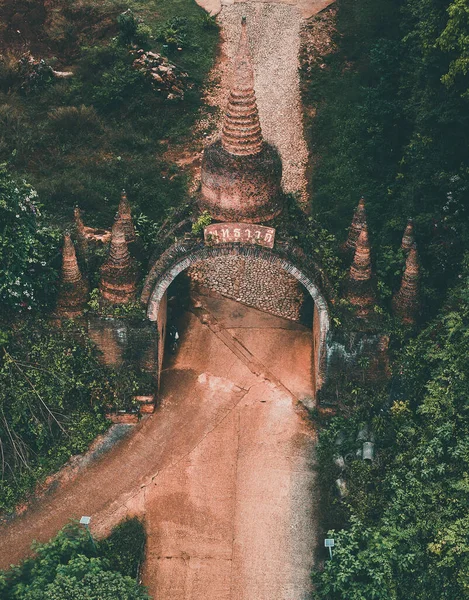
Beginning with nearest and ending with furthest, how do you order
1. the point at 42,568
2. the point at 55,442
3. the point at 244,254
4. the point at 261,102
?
the point at 42,568 < the point at 244,254 < the point at 55,442 < the point at 261,102

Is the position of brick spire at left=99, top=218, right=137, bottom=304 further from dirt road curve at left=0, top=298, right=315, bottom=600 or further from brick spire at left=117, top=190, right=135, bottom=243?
dirt road curve at left=0, top=298, right=315, bottom=600

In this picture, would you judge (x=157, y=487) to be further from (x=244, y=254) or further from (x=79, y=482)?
(x=244, y=254)

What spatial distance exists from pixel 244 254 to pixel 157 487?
721 cm

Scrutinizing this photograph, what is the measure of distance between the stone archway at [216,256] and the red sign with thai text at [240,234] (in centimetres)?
16

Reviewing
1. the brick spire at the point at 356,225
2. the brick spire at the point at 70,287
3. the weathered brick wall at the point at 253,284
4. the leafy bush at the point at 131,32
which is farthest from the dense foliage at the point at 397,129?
the brick spire at the point at 70,287

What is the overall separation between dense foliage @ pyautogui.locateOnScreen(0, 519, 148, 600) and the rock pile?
71.6ft

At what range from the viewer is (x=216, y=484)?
22.5m

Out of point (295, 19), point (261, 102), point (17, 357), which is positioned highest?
point (295, 19)

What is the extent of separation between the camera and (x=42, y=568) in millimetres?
19172

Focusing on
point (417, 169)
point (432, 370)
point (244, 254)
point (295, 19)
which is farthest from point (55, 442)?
point (295, 19)

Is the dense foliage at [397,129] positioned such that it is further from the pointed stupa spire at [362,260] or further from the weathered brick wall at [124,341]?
the weathered brick wall at [124,341]

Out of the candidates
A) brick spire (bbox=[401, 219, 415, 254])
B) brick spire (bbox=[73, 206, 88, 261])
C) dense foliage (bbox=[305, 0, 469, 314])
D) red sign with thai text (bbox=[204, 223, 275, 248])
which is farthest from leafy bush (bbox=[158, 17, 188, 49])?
brick spire (bbox=[401, 219, 415, 254])

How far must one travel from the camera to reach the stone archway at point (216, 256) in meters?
21.3

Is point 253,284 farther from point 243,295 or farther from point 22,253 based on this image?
point 22,253
